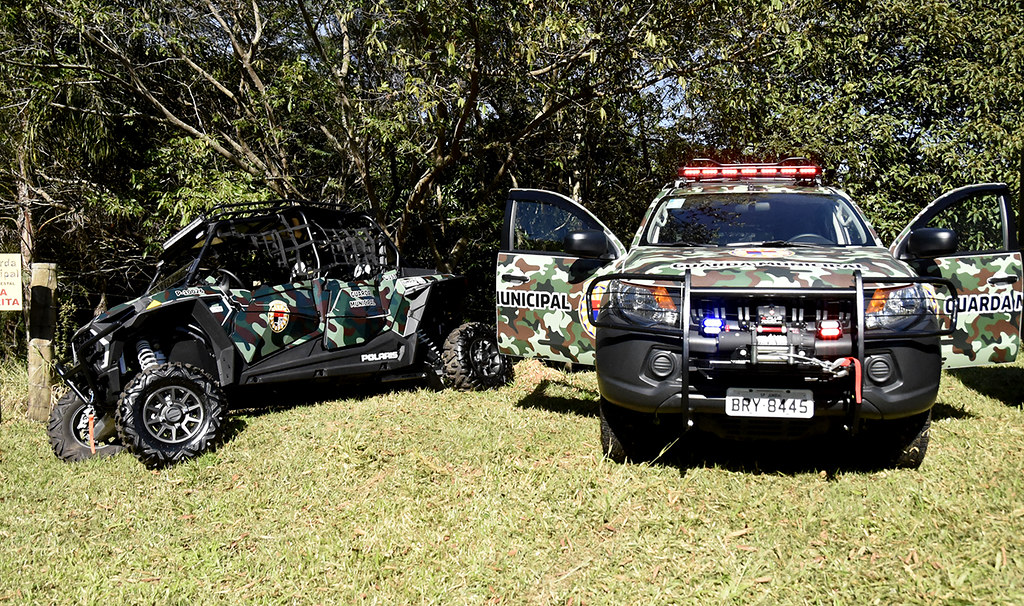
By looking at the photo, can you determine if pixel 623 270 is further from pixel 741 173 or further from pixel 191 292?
pixel 191 292

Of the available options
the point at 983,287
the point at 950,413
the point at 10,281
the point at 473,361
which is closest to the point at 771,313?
the point at 983,287

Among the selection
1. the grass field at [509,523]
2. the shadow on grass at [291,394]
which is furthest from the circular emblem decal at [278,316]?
the grass field at [509,523]

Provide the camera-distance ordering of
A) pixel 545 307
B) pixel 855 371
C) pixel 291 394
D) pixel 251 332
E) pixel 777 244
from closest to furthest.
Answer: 1. pixel 855 371
2. pixel 777 244
3. pixel 545 307
4. pixel 251 332
5. pixel 291 394

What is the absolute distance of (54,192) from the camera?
988cm

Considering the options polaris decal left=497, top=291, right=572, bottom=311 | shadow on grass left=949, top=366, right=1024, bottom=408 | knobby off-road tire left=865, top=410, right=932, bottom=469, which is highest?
polaris decal left=497, top=291, right=572, bottom=311

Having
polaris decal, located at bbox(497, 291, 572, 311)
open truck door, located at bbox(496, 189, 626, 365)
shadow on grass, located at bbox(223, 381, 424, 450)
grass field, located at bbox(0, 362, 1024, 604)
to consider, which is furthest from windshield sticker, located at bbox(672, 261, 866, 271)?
shadow on grass, located at bbox(223, 381, 424, 450)

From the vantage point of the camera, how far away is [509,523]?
13.2ft

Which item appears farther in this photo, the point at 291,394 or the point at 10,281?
the point at 291,394

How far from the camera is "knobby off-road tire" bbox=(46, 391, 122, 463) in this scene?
5586 millimetres

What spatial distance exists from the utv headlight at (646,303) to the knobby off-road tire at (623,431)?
634 mm

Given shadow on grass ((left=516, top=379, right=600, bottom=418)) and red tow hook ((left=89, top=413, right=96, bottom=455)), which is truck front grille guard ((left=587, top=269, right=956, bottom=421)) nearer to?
shadow on grass ((left=516, top=379, right=600, bottom=418))

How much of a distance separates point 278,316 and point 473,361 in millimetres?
1918

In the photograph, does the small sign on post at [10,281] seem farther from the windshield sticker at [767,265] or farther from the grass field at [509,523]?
the windshield sticker at [767,265]

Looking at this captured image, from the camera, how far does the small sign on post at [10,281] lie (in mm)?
6352
